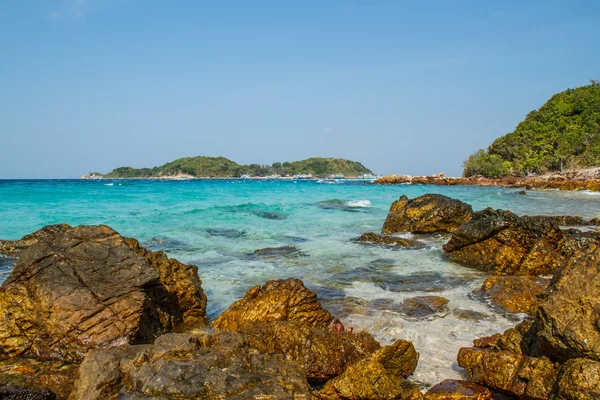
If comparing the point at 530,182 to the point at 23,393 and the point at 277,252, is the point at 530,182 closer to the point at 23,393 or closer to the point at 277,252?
the point at 277,252

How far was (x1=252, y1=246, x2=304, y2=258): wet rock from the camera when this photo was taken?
1297 centimetres

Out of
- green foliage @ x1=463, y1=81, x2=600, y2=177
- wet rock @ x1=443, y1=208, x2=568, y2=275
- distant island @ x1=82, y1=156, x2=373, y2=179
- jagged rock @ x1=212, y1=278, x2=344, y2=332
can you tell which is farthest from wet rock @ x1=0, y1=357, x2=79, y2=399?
distant island @ x1=82, y1=156, x2=373, y2=179

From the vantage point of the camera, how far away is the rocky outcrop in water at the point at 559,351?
11.7 feet

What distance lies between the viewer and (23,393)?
392 cm

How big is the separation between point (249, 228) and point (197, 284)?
1221 cm

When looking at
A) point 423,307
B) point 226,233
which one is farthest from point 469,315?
point 226,233

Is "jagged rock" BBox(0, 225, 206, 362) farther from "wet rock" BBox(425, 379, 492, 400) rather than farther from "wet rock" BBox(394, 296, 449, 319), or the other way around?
"wet rock" BBox(394, 296, 449, 319)

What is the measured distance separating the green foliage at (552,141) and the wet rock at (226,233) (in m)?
59.9

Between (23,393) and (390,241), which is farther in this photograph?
(390,241)

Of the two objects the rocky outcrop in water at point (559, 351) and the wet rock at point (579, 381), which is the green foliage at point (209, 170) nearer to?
the rocky outcrop in water at point (559, 351)

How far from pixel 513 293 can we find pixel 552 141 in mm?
72697

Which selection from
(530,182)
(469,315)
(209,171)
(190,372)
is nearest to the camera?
(190,372)

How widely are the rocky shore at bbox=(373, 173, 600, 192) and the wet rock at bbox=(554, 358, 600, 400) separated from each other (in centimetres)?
4463

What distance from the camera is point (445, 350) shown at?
564 centimetres
